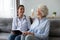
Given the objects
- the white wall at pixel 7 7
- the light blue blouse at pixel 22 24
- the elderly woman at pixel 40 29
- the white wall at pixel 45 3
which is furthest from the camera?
the white wall at pixel 7 7

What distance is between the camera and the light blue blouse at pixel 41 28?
262cm

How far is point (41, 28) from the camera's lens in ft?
8.89

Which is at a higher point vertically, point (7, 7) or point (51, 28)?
point (7, 7)

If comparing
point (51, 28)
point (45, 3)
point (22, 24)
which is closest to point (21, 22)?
point (22, 24)

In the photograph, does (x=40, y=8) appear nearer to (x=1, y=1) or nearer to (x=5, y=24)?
(x=5, y=24)

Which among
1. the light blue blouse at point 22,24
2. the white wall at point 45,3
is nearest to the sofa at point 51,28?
the light blue blouse at point 22,24

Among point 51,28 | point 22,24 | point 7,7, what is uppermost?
point 7,7

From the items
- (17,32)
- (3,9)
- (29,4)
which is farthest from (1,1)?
(17,32)

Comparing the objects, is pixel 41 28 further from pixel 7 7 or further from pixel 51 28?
pixel 7 7

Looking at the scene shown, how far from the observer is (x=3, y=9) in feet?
15.3

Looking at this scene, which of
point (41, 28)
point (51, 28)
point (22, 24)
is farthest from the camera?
point (51, 28)

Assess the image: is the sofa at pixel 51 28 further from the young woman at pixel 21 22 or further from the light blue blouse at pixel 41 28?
the light blue blouse at pixel 41 28

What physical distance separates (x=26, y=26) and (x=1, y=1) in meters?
1.73

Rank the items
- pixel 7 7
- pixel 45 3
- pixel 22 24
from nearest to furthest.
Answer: pixel 22 24, pixel 45 3, pixel 7 7
